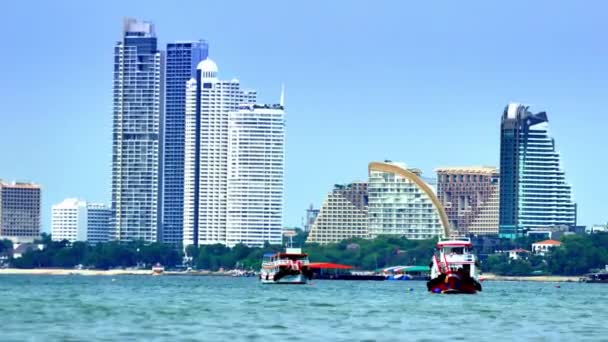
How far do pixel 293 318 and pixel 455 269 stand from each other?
150 ft

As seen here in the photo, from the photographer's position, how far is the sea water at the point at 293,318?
92562mm

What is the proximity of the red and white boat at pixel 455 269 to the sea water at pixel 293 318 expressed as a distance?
2114 mm

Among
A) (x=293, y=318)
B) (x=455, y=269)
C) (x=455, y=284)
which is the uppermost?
(x=455, y=269)

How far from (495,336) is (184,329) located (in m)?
15.7

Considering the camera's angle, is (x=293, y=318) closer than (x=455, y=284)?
Yes

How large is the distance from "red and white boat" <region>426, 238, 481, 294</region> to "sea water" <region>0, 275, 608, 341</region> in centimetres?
211

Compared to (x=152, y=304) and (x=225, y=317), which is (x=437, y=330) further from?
(x=152, y=304)

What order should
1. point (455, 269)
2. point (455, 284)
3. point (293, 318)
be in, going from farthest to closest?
point (455, 269) → point (455, 284) → point (293, 318)

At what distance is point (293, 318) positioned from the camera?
109 metres

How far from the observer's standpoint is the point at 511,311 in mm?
125688

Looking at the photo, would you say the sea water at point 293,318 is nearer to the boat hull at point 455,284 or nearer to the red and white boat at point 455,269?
the boat hull at point 455,284

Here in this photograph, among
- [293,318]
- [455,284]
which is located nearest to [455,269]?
[455,284]

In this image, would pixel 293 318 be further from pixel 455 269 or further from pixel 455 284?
pixel 455 269

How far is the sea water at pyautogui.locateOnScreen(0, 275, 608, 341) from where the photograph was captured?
92.6 metres
